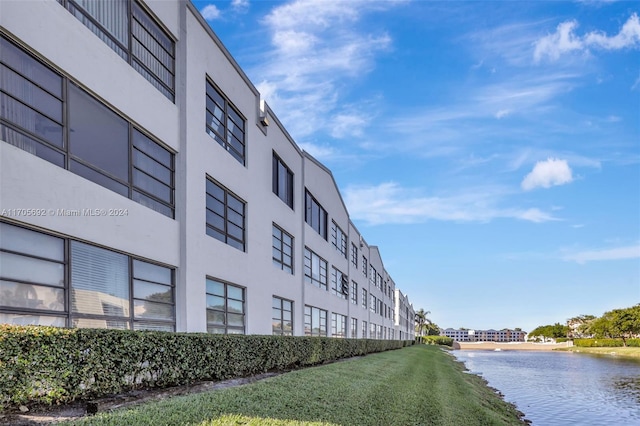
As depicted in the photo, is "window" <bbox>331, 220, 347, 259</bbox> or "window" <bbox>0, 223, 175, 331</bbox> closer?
"window" <bbox>0, 223, 175, 331</bbox>

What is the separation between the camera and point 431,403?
42.9 feet

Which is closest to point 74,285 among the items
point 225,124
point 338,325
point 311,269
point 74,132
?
point 74,132

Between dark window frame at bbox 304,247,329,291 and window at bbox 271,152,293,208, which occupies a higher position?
window at bbox 271,152,293,208

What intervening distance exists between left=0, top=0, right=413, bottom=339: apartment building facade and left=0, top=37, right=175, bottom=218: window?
0.02 metres

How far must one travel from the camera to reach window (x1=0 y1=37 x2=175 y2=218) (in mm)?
7578

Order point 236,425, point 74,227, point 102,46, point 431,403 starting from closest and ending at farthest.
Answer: point 236,425, point 74,227, point 102,46, point 431,403

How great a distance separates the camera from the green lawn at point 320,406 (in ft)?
23.1

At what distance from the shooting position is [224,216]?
574 inches

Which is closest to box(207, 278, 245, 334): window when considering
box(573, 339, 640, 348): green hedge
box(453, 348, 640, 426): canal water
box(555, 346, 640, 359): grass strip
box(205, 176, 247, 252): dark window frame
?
box(205, 176, 247, 252): dark window frame

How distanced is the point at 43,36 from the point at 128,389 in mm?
6265

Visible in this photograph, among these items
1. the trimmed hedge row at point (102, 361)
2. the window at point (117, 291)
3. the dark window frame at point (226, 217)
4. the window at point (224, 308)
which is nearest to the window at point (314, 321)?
the window at point (224, 308)

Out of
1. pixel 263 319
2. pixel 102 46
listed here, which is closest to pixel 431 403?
pixel 263 319

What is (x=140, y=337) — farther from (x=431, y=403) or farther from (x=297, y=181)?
(x=297, y=181)

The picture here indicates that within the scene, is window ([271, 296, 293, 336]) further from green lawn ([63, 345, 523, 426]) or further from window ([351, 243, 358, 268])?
Answer: window ([351, 243, 358, 268])
